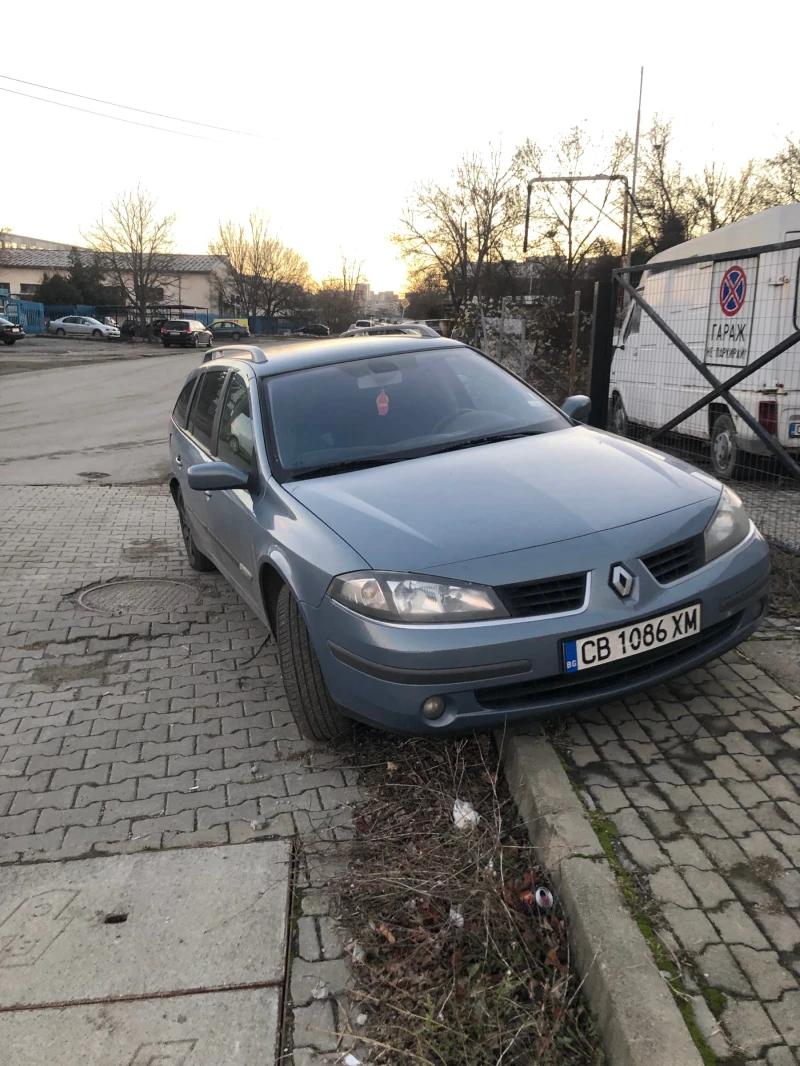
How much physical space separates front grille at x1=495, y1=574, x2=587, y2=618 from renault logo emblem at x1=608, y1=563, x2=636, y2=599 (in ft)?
0.35

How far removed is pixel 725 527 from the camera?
354 cm

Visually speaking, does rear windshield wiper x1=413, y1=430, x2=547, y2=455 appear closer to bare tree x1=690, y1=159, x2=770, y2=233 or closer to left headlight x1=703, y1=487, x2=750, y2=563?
left headlight x1=703, y1=487, x2=750, y2=563

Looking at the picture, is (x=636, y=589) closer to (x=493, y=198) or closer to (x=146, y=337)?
(x=493, y=198)

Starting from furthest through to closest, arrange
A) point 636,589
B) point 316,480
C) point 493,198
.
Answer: point 493,198, point 316,480, point 636,589

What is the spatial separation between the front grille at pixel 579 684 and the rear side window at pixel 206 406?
2.80 meters

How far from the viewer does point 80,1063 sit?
7.26 ft

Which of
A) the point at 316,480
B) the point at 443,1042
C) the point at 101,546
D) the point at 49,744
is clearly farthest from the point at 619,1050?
the point at 101,546

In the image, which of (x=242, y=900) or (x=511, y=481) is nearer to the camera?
(x=242, y=900)

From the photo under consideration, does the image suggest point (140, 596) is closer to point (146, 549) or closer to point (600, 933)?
point (146, 549)

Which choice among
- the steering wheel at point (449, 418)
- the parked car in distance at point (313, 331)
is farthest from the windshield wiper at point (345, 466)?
the parked car in distance at point (313, 331)

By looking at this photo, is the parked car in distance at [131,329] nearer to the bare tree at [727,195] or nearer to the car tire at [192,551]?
the bare tree at [727,195]

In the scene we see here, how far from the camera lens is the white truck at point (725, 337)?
782 centimetres

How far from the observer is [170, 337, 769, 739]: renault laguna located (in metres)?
3.02

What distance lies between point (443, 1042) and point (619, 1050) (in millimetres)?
417
